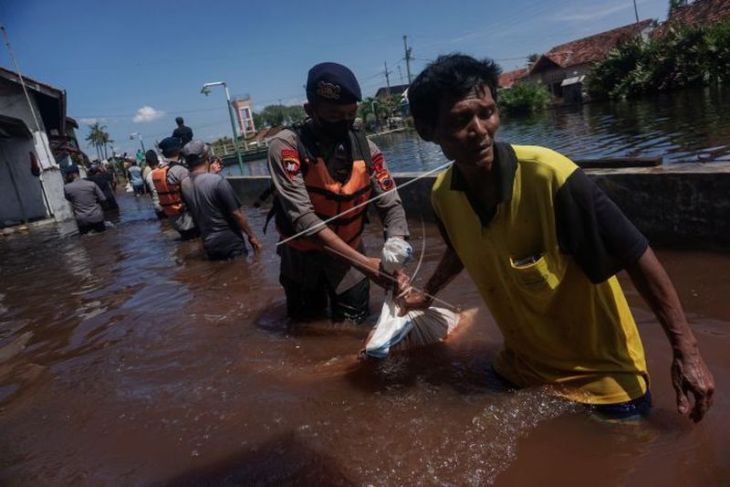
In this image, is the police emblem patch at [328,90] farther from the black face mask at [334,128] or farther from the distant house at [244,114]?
the distant house at [244,114]

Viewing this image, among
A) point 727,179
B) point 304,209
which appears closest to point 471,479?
point 304,209

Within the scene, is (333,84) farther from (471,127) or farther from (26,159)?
(26,159)

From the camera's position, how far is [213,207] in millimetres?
5660

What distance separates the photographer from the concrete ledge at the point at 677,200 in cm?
385

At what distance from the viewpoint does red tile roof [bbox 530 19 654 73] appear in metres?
39.9

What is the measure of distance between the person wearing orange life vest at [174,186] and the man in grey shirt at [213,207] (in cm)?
195

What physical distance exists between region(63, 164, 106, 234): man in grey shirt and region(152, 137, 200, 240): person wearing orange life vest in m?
3.07

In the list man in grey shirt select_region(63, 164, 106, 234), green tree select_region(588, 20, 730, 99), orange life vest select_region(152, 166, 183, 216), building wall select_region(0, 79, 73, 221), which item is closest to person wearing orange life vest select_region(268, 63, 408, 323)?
orange life vest select_region(152, 166, 183, 216)

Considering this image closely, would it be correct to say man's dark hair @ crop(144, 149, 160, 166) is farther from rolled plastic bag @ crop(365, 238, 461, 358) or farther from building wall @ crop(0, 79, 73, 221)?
rolled plastic bag @ crop(365, 238, 461, 358)

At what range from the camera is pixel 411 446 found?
2143 mm

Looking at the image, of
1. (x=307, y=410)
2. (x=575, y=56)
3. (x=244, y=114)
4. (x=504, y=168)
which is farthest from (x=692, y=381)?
(x=244, y=114)

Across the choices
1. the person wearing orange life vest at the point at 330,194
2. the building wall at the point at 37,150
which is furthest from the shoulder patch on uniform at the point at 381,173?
the building wall at the point at 37,150

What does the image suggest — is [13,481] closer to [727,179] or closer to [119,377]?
[119,377]

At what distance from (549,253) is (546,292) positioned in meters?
0.15
